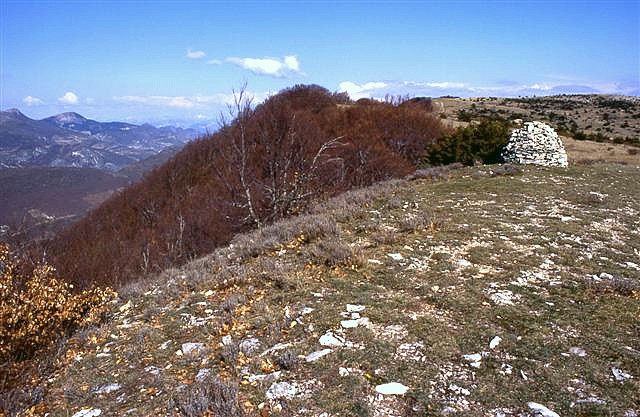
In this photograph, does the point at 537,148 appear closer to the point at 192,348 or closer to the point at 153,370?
the point at 192,348

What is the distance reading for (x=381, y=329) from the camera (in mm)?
5574

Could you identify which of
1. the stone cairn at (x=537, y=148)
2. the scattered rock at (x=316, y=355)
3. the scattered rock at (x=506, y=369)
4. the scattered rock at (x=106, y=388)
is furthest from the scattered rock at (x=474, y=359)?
the stone cairn at (x=537, y=148)

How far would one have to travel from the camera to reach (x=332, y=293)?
6805 mm

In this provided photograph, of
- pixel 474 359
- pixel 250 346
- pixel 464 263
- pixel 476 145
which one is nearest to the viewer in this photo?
pixel 474 359

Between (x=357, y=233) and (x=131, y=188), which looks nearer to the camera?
(x=357, y=233)

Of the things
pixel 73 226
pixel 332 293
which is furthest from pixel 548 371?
pixel 73 226

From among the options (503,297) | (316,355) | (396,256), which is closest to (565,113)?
(396,256)

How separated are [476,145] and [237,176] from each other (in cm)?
2095

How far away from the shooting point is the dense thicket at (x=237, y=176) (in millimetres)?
32656

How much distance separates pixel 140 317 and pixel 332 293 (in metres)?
3.45

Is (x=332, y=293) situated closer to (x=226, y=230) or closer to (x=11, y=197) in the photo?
(x=226, y=230)

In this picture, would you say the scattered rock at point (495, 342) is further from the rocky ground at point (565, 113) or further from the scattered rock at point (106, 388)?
the rocky ground at point (565, 113)

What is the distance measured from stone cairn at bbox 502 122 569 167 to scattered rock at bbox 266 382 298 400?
20.9 meters

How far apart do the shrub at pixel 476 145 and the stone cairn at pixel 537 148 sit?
2.85 m
